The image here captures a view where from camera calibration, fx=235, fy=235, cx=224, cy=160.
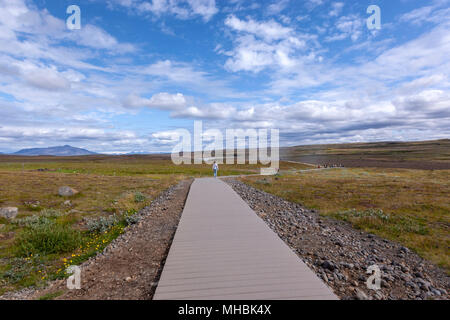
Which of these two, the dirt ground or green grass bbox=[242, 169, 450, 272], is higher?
the dirt ground

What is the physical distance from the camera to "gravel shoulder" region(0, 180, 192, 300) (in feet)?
17.0

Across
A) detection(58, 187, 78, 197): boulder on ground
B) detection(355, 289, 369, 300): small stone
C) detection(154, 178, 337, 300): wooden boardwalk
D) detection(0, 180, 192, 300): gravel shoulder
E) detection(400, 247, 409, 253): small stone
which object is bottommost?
detection(400, 247, 409, 253): small stone

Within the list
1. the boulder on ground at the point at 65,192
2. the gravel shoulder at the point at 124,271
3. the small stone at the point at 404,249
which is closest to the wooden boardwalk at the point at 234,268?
the gravel shoulder at the point at 124,271

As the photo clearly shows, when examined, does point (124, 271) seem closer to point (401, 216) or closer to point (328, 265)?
point (328, 265)

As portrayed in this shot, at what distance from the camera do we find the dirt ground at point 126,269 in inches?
203

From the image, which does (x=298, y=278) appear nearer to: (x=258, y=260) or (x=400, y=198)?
(x=258, y=260)

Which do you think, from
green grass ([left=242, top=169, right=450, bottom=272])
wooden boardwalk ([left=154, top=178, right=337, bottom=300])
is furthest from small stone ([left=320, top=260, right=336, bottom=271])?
green grass ([left=242, top=169, right=450, bottom=272])

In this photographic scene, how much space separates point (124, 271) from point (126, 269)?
0.40 ft

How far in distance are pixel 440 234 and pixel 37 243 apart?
15839 mm

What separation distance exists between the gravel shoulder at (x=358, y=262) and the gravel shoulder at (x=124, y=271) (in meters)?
4.18

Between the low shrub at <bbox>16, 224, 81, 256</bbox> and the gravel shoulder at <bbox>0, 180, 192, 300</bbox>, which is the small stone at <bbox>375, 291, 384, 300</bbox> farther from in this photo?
the low shrub at <bbox>16, 224, 81, 256</bbox>

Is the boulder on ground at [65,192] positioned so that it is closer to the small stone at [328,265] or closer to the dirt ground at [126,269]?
the dirt ground at [126,269]
